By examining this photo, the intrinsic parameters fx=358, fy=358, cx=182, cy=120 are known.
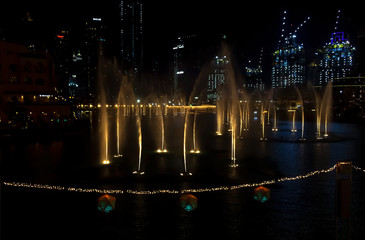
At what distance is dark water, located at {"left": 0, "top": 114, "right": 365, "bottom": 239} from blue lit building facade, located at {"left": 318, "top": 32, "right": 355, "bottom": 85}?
479 ft

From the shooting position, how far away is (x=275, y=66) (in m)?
193

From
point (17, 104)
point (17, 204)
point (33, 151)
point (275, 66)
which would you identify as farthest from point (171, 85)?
point (17, 204)

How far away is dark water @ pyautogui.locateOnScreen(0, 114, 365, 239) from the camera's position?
1073 cm

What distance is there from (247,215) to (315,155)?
1396cm

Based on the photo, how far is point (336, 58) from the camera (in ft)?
525

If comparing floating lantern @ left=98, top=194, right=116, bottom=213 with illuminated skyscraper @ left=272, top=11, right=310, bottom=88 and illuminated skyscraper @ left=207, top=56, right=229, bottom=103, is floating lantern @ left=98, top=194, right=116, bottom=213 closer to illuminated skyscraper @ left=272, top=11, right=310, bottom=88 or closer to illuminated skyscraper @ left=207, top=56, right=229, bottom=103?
illuminated skyscraper @ left=207, top=56, right=229, bottom=103

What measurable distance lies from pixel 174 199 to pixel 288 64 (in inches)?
7240

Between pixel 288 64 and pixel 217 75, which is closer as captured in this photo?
pixel 217 75

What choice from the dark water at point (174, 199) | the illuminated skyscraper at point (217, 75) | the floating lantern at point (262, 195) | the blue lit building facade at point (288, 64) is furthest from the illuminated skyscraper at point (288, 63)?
the floating lantern at point (262, 195)

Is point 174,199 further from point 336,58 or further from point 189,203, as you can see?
point 336,58

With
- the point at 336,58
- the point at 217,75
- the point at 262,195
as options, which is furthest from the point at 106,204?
the point at 336,58

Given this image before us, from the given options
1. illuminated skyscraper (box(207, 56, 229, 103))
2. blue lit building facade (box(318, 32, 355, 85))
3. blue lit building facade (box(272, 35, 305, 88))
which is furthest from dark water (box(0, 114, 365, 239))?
blue lit building facade (box(272, 35, 305, 88))

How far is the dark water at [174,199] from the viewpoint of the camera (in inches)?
422

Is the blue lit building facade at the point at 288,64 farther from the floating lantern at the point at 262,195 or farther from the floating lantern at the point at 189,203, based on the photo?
the floating lantern at the point at 189,203
